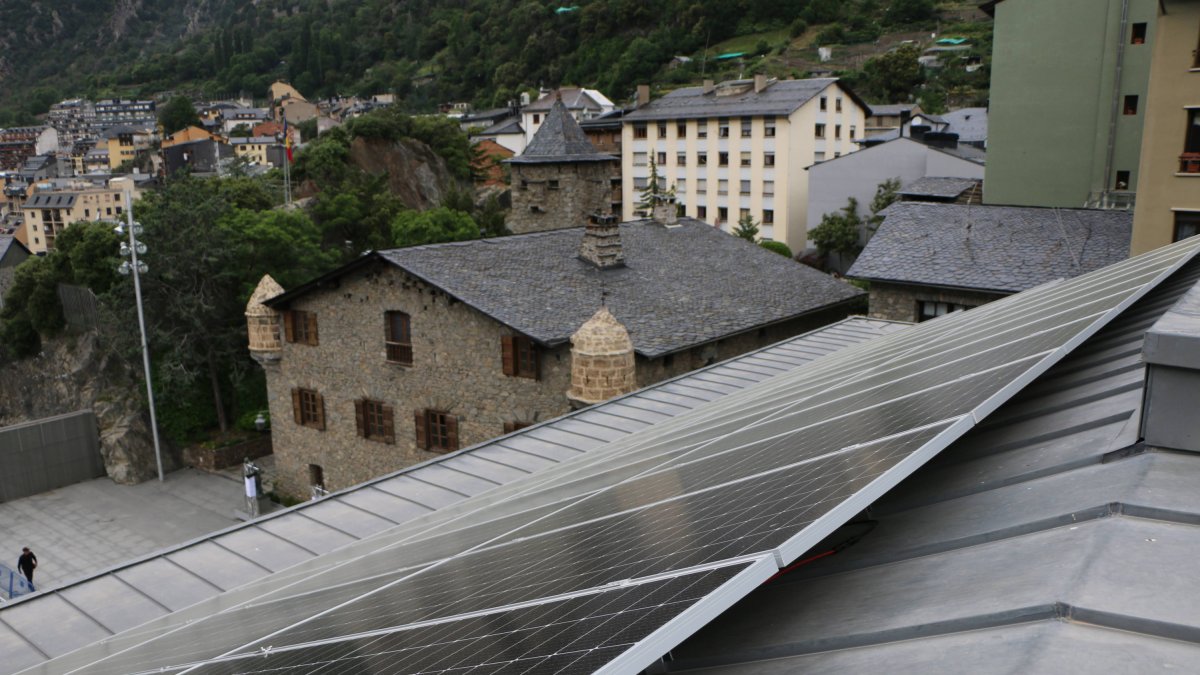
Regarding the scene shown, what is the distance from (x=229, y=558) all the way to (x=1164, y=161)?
2768cm

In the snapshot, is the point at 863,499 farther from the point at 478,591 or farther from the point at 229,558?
the point at 229,558

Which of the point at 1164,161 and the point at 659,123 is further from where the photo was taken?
the point at 659,123

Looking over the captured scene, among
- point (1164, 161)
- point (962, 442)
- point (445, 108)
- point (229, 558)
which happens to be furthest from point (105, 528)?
point (445, 108)

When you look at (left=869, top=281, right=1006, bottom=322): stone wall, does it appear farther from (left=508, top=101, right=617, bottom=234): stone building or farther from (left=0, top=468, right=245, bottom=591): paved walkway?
(left=0, top=468, right=245, bottom=591): paved walkway

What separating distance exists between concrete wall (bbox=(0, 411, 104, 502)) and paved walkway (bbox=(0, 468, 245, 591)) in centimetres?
63

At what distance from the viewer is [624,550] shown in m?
3.99

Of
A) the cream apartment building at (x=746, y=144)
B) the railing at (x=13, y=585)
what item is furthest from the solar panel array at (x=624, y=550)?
the cream apartment building at (x=746, y=144)

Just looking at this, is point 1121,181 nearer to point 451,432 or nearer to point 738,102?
point 451,432

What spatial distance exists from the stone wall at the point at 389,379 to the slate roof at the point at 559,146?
17577mm

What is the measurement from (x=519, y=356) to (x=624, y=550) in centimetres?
Result: 2163

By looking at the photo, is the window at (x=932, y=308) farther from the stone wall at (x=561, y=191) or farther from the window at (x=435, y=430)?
the stone wall at (x=561, y=191)

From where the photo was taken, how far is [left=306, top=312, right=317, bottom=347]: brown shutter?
30.8 metres

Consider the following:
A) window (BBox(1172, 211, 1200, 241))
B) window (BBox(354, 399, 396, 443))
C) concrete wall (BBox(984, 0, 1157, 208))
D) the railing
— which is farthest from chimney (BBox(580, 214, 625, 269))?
the railing

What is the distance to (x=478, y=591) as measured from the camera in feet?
14.7
